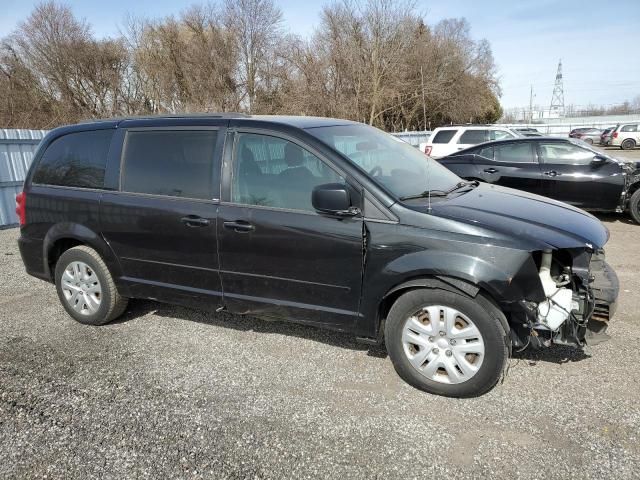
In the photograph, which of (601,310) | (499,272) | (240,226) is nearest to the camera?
(499,272)

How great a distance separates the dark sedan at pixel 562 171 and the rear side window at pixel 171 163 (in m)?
6.19

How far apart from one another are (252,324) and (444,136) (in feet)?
39.8

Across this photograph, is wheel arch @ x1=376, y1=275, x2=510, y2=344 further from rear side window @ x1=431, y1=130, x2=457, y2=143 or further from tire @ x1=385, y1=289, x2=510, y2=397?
rear side window @ x1=431, y1=130, x2=457, y2=143

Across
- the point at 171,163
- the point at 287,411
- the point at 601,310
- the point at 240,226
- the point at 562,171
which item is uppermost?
the point at 171,163

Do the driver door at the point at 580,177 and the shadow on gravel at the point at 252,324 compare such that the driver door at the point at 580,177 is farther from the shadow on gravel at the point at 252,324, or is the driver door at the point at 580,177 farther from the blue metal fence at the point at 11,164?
the blue metal fence at the point at 11,164

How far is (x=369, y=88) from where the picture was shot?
25500mm

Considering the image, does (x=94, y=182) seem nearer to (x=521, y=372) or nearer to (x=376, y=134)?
(x=376, y=134)

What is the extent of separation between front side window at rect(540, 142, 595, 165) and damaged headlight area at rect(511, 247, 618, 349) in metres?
5.53

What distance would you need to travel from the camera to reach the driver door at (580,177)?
7.57 meters

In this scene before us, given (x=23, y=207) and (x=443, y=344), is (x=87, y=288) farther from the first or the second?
(x=443, y=344)

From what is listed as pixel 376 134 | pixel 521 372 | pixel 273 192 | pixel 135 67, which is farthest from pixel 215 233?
pixel 135 67

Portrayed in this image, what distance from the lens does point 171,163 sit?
12.2ft

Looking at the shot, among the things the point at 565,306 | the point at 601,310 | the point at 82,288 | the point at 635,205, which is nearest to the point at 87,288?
the point at 82,288

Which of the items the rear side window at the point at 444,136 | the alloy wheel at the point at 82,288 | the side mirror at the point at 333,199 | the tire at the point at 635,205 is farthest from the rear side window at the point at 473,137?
the alloy wheel at the point at 82,288
